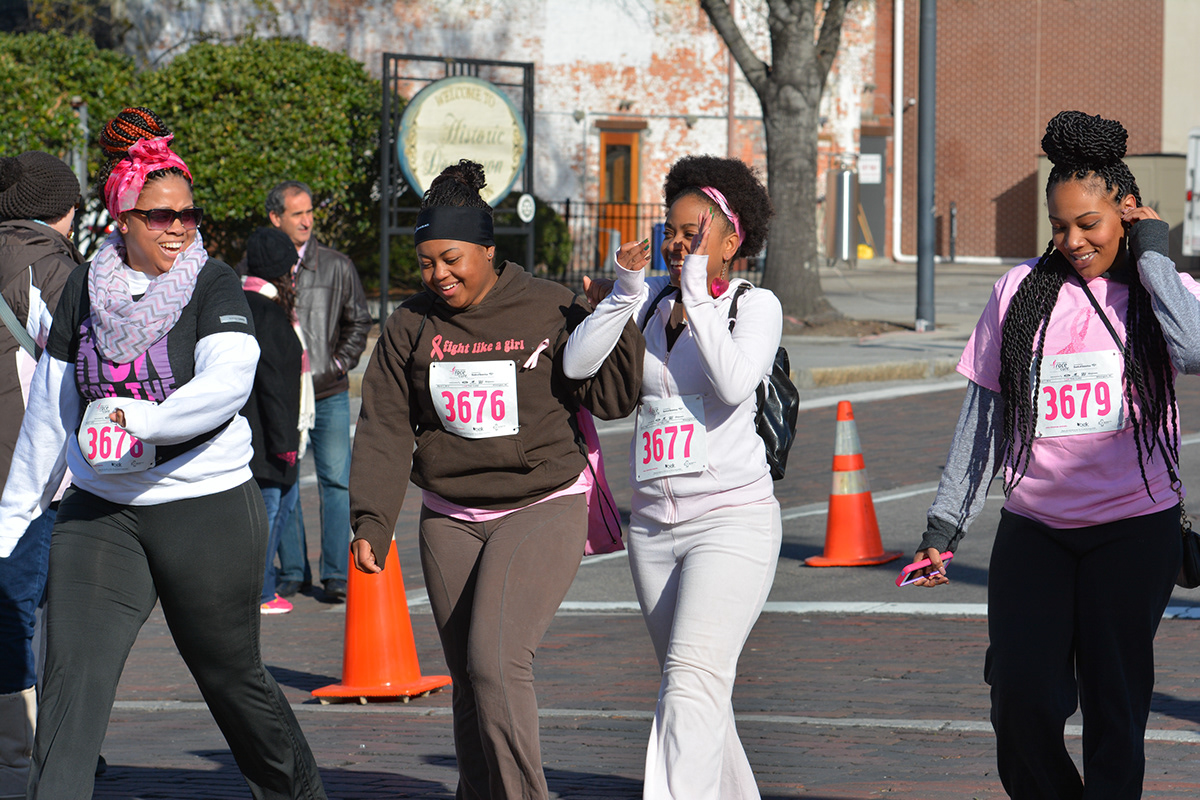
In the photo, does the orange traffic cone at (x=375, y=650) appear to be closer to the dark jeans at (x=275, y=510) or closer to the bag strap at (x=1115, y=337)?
the dark jeans at (x=275, y=510)

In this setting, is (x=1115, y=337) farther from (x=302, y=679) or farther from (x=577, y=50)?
(x=577, y=50)

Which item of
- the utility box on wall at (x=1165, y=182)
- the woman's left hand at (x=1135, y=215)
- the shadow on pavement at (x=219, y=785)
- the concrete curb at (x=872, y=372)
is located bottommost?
the shadow on pavement at (x=219, y=785)

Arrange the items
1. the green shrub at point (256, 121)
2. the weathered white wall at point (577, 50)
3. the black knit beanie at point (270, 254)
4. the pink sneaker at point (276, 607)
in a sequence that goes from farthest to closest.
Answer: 1. the weathered white wall at point (577, 50)
2. the green shrub at point (256, 121)
3. the pink sneaker at point (276, 607)
4. the black knit beanie at point (270, 254)

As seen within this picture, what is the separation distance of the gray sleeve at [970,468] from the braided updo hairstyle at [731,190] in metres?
0.92

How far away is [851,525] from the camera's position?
8.46 meters

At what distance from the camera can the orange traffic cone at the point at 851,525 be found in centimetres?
844

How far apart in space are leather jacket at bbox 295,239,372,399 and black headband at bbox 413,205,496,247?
12.5 feet

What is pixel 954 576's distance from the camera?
8102 mm

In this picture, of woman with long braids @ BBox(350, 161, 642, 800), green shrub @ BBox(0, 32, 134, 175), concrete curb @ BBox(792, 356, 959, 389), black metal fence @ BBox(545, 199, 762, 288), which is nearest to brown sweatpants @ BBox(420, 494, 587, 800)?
woman with long braids @ BBox(350, 161, 642, 800)

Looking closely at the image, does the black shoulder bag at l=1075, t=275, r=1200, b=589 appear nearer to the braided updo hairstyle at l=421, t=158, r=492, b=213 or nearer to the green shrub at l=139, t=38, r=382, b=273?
the braided updo hairstyle at l=421, t=158, r=492, b=213

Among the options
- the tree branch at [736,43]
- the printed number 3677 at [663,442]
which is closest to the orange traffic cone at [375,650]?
the printed number 3677 at [663,442]

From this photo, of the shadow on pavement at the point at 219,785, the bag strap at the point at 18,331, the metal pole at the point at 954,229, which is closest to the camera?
the bag strap at the point at 18,331

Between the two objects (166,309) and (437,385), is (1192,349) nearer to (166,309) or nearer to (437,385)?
(437,385)

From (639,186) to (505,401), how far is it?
2764 centimetres
